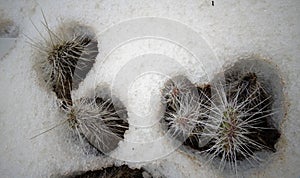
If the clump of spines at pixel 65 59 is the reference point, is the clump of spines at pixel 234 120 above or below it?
below

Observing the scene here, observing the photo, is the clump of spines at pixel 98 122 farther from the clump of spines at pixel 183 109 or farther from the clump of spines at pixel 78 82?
the clump of spines at pixel 183 109

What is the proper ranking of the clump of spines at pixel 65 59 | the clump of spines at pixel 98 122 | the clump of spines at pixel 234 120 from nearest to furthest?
1. the clump of spines at pixel 234 120
2. the clump of spines at pixel 98 122
3. the clump of spines at pixel 65 59

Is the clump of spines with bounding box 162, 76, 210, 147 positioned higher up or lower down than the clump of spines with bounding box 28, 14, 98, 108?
lower down

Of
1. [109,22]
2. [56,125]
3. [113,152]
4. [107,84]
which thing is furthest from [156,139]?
[109,22]

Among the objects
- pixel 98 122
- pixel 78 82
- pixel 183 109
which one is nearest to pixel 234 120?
pixel 183 109

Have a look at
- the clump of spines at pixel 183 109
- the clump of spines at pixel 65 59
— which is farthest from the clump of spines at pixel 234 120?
the clump of spines at pixel 65 59

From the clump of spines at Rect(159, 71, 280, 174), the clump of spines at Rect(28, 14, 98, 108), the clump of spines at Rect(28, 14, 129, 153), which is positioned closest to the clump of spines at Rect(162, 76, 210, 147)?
the clump of spines at Rect(159, 71, 280, 174)

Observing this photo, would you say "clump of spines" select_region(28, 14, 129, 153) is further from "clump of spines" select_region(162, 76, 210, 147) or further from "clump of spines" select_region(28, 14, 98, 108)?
"clump of spines" select_region(162, 76, 210, 147)

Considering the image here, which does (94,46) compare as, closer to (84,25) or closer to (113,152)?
(84,25)
